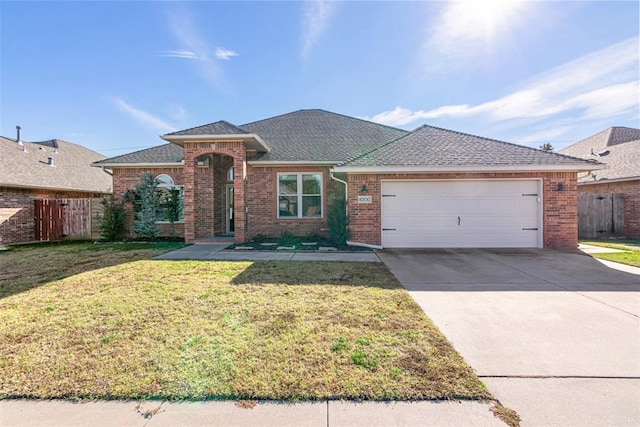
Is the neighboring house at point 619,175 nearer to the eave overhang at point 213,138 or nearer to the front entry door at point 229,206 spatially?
the eave overhang at point 213,138

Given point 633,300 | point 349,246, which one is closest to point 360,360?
point 633,300

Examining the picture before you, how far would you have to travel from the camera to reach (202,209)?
12156 mm

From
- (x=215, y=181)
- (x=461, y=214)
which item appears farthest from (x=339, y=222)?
(x=215, y=181)

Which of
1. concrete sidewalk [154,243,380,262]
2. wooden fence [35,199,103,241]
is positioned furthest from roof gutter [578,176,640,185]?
wooden fence [35,199,103,241]

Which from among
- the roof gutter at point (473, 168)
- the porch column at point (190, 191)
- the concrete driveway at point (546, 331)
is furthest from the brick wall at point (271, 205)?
the concrete driveway at point (546, 331)

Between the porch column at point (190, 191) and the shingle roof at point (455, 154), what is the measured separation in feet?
18.2

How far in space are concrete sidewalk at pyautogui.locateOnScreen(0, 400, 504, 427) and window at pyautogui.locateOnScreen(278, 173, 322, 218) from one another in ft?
32.0

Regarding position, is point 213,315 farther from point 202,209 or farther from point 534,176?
point 534,176

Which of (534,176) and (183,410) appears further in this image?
(534,176)

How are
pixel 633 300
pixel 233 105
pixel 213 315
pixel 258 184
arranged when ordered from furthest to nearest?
1. pixel 233 105
2. pixel 258 184
3. pixel 633 300
4. pixel 213 315

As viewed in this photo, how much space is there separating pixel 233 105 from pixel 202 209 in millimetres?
8656

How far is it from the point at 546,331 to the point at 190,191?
10.7 metres

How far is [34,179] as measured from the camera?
43.9 ft

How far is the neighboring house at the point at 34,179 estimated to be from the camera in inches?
459
